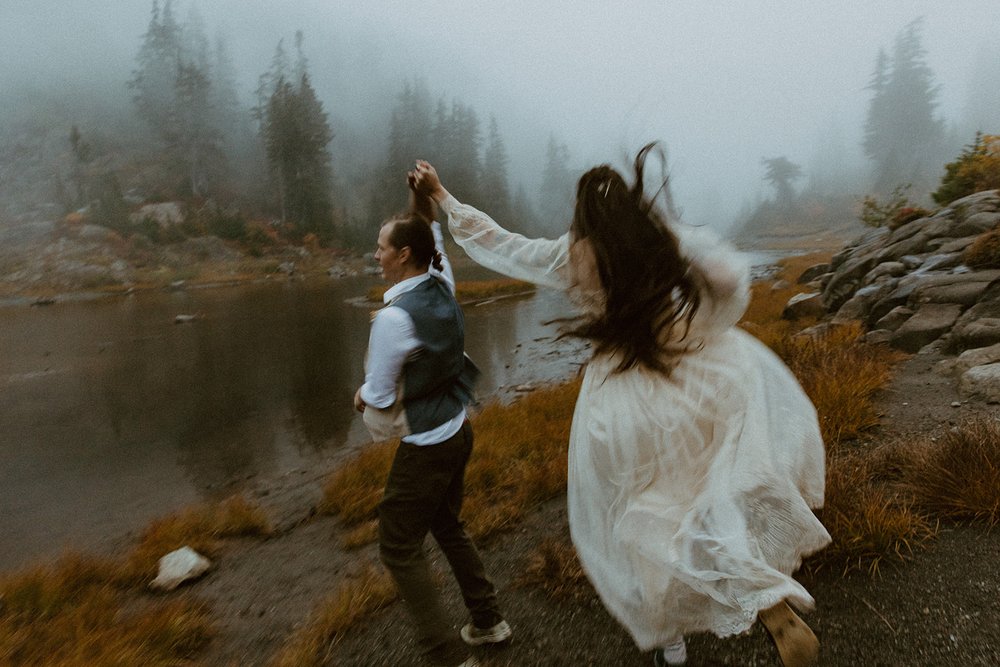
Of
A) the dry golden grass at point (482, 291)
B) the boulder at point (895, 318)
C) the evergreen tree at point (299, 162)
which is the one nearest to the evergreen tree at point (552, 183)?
the evergreen tree at point (299, 162)

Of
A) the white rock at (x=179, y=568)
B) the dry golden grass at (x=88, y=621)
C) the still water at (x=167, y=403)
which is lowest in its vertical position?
the still water at (x=167, y=403)

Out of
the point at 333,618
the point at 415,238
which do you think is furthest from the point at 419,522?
the point at 415,238

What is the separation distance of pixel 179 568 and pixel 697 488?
3.56 m

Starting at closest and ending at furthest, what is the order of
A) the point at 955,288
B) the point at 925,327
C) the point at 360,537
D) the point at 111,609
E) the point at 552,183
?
the point at 111,609
the point at 360,537
the point at 925,327
the point at 955,288
the point at 552,183

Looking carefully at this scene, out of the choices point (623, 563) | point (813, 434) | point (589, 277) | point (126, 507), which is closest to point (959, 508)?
point (813, 434)

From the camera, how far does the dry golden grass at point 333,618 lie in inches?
90.7

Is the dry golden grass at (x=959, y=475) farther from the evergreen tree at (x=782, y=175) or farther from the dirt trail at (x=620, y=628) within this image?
the evergreen tree at (x=782, y=175)

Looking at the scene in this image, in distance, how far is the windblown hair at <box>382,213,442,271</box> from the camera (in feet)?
6.75

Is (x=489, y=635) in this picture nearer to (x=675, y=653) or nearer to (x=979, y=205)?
(x=675, y=653)

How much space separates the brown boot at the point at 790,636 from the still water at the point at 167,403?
543 centimetres

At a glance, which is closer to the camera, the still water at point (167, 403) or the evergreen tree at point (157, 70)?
the still water at point (167, 403)

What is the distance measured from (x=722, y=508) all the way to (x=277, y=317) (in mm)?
18055

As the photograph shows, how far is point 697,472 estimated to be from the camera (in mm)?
1777

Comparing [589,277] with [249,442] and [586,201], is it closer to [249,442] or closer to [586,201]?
[586,201]
